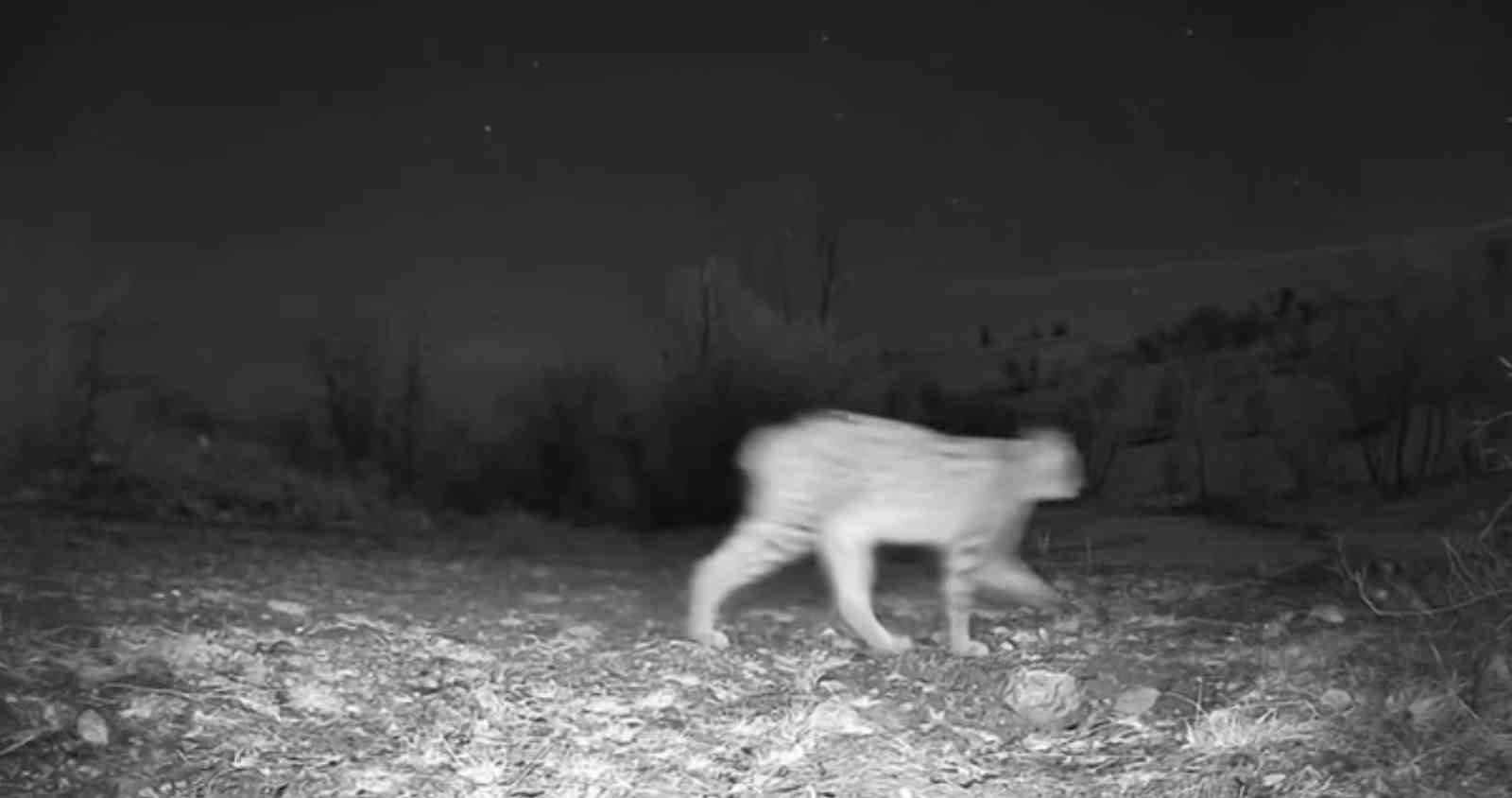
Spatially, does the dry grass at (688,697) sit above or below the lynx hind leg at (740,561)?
below

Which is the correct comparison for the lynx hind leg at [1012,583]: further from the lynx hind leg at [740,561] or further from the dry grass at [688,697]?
the lynx hind leg at [740,561]

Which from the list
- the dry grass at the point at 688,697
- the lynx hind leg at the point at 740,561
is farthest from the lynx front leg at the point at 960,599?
the lynx hind leg at the point at 740,561

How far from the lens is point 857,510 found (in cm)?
661

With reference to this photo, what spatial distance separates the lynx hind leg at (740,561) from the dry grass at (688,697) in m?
0.20

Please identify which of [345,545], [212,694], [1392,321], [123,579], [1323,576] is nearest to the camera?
[212,694]

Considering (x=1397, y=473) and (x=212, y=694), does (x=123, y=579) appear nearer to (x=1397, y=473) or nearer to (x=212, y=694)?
(x=212, y=694)

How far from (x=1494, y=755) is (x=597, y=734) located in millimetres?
3269

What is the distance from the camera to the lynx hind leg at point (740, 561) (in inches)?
265

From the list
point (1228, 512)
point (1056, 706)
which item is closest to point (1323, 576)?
point (1056, 706)

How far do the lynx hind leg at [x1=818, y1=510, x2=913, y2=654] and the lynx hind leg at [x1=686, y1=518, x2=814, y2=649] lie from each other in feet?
0.50

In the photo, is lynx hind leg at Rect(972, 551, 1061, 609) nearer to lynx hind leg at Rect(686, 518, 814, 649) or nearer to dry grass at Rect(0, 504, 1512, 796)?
dry grass at Rect(0, 504, 1512, 796)

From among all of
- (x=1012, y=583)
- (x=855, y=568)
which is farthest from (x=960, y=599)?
(x=1012, y=583)

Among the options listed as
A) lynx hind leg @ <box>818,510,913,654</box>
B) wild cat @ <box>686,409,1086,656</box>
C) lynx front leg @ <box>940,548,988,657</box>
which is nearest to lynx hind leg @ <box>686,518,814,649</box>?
wild cat @ <box>686,409,1086,656</box>

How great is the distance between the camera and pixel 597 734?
5.41m
